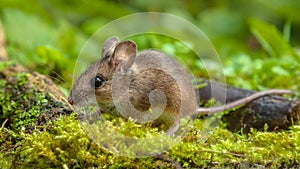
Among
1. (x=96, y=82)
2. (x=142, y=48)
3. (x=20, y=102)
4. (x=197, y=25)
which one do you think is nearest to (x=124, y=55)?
(x=96, y=82)

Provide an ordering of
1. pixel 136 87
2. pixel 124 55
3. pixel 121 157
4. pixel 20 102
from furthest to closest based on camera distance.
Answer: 1. pixel 136 87
2. pixel 124 55
3. pixel 20 102
4. pixel 121 157

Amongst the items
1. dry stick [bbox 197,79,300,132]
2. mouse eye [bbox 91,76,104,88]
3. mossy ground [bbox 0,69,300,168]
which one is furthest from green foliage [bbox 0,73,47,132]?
dry stick [bbox 197,79,300,132]

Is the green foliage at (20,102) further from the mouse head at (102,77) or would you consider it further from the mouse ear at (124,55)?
the mouse ear at (124,55)

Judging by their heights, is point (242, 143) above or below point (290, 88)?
below

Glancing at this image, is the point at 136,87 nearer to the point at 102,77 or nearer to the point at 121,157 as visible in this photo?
the point at 102,77

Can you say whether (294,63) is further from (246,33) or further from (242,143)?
(246,33)

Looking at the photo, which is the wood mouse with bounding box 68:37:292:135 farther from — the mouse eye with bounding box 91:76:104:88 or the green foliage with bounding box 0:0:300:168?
the green foliage with bounding box 0:0:300:168

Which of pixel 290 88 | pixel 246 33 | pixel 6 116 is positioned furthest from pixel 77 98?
pixel 246 33
